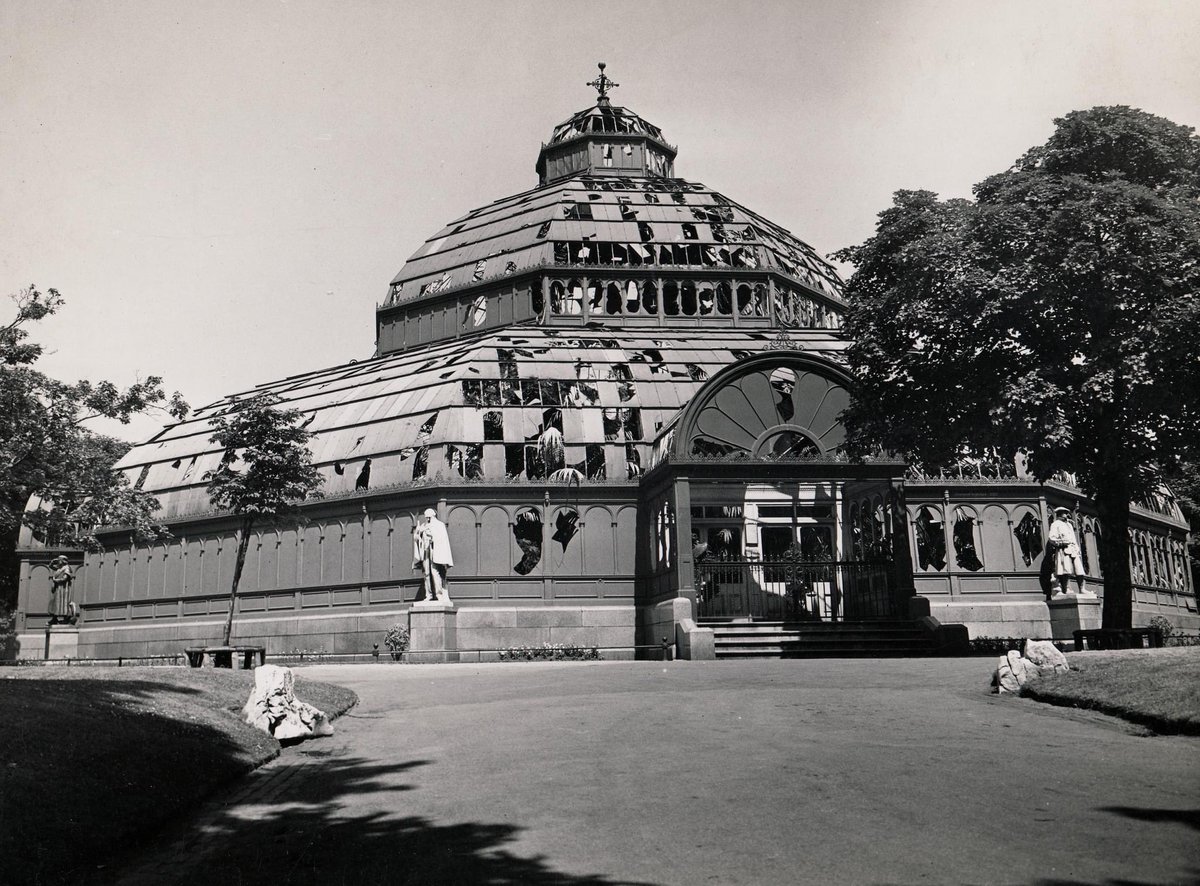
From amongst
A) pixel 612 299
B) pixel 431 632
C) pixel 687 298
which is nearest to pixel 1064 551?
pixel 431 632

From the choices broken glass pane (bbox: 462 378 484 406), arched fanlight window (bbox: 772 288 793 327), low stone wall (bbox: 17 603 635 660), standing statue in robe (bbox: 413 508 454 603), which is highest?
arched fanlight window (bbox: 772 288 793 327)

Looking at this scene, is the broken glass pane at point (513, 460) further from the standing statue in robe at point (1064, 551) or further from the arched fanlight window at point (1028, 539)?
the arched fanlight window at point (1028, 539)

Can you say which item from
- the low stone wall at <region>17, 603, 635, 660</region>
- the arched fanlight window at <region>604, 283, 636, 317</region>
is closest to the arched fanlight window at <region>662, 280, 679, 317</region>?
the arched fanlight window at <region>604, 283, 636, 317</region>

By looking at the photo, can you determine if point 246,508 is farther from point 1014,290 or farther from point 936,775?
point 936,775

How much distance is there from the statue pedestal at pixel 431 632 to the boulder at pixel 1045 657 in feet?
70.6

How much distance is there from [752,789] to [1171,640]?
26503 mm

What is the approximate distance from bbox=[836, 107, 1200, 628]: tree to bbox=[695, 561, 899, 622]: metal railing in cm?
629

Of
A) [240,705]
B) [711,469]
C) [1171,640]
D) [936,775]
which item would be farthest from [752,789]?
[1171,640]

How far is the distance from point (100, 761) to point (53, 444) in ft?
65.3

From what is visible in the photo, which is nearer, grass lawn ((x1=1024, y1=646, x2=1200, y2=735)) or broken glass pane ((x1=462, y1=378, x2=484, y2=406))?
grass lawn ((x1=1024, y1=646, x2=1200, y2=735))

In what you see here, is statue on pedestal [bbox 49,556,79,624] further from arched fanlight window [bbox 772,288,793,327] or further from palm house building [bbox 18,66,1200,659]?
arched fanlight window [bbox 772,288,793,327]

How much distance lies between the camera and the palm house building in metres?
35.2

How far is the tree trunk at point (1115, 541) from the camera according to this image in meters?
27.4

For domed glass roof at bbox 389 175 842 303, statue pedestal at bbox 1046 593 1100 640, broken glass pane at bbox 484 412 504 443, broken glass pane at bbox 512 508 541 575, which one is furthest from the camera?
domed glass roof at bbox 389 175 842 303
